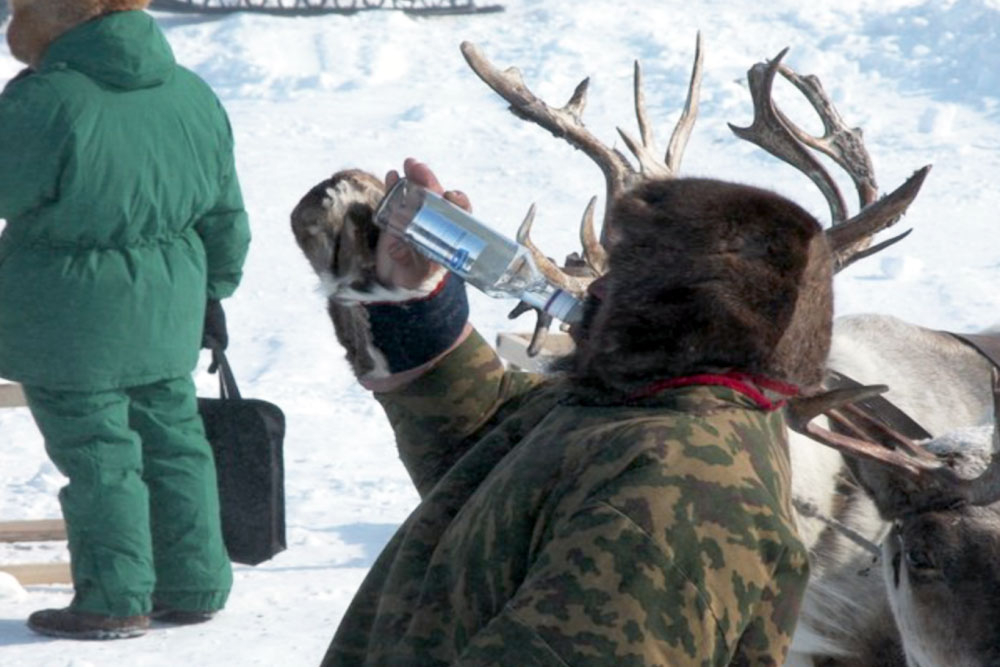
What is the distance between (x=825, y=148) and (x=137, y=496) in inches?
81.6

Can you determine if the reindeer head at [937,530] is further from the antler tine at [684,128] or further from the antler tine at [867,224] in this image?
the antler tine at [684,128]

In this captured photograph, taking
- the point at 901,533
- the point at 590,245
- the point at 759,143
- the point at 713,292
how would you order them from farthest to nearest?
Answer: the point at 759,143
the point at 590,245
the point at 901,533
the point at 713,292

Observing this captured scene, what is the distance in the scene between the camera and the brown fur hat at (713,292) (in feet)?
5.77

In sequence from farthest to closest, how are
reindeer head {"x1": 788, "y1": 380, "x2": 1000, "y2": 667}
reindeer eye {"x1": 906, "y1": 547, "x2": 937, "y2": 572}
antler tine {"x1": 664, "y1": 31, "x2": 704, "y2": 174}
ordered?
antler tine {"x1": 664, "y1": 31, "x2": 704, "y2": 174} < reindeer eye {"x1": 906, "y1": 547, "x2": 937, "y2": 572} < reindeer head {"x1": 788, "y1": 380, "x2": 1000, "y2": 667}

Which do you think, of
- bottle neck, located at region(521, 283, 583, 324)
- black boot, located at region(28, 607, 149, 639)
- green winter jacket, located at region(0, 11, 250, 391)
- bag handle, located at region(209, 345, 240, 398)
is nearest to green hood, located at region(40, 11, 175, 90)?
green winter jacket, located at region(0, 11, 250, 391)

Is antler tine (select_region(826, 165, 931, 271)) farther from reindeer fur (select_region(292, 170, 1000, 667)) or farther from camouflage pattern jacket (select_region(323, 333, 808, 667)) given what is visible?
camouflage pattern jacket (select_region(323, 333, 808, 667))

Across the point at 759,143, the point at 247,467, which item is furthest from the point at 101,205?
the point at 759,143

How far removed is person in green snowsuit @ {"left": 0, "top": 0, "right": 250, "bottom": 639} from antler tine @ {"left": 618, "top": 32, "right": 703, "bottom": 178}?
4.16 feet

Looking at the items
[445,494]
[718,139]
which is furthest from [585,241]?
[718,139]

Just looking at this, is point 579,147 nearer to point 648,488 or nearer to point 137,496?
point 137,496

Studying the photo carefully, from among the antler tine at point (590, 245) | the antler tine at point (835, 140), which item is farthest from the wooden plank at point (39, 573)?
the antler tine at point (835, 140)

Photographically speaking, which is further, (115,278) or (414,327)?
(115,278)

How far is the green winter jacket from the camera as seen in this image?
15.2 ft

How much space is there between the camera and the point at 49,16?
15.6 ft
